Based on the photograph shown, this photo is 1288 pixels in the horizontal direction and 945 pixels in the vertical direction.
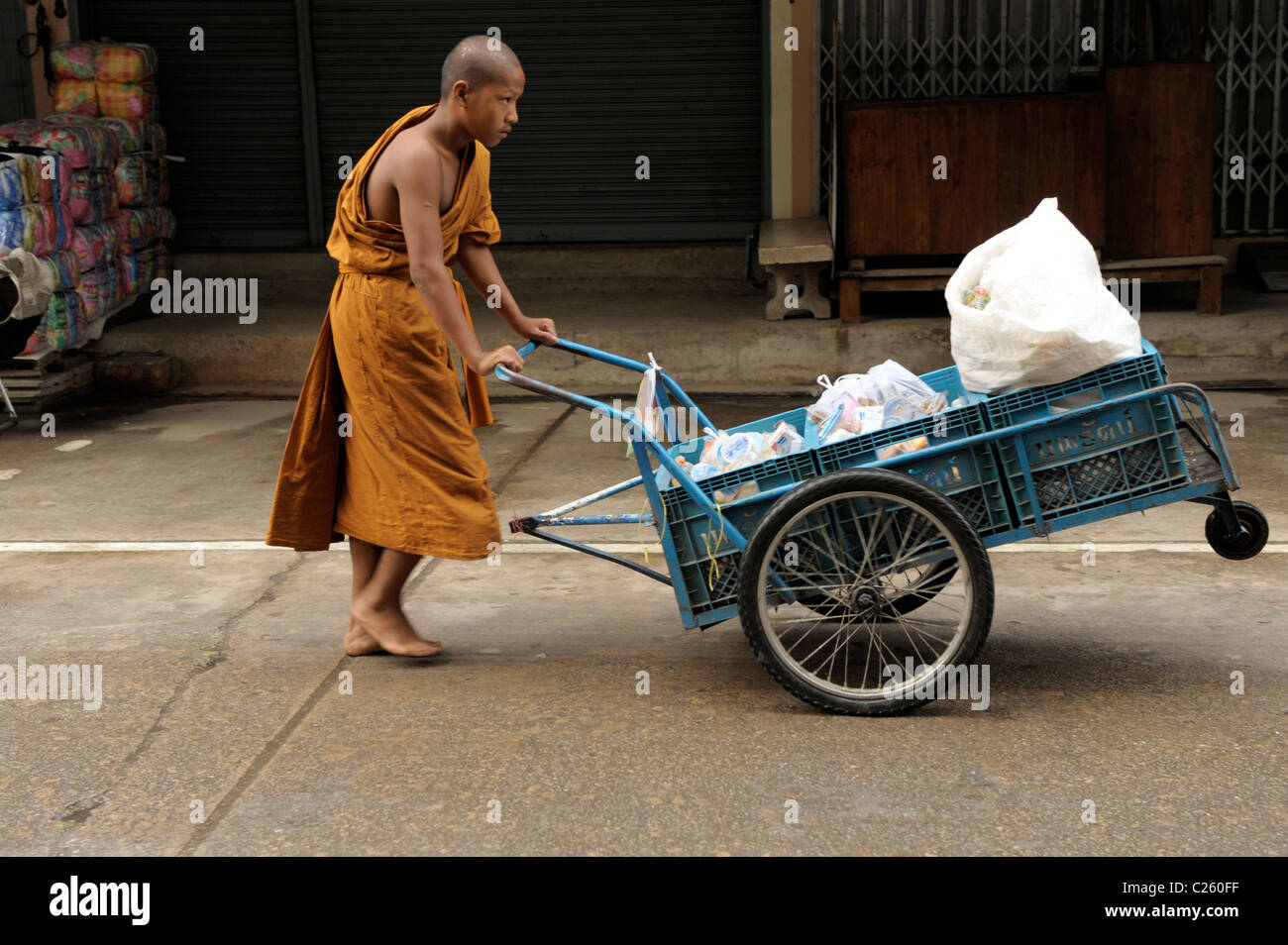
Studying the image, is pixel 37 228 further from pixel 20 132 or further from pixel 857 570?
pixel 857 570

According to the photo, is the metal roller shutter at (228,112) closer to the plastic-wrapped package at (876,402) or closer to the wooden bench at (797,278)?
the wooden bench at (797,278)

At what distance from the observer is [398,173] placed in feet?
13.0

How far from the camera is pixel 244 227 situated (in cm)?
1031

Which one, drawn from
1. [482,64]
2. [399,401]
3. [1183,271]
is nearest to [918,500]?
[399,401]

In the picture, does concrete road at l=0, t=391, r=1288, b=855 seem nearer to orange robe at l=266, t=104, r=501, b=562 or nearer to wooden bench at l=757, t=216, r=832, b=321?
orange robe at l=266, t=104, r=501, b=562

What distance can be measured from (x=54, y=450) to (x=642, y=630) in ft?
13.1

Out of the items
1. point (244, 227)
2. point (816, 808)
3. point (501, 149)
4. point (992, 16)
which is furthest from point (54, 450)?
point (992, 16)

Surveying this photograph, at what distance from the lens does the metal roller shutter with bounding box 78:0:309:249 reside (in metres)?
10.0

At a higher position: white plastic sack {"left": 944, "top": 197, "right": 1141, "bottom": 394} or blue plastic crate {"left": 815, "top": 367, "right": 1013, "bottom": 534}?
white plastic sack {"left": 944, "top": 197, "right": 1141, "bottom": 394}

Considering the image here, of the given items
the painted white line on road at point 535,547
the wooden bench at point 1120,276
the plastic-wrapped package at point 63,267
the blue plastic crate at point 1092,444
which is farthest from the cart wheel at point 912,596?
the plastic-wrapped package at point 63,267

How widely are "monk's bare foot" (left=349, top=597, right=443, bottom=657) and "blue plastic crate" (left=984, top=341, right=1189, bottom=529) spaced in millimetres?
1810

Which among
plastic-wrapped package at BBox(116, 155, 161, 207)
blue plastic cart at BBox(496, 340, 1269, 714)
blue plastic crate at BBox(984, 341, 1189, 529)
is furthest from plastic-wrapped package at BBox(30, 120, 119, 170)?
blue plastic crate at BBox(984, 341, 1189, 529)

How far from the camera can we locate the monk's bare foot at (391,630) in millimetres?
4344

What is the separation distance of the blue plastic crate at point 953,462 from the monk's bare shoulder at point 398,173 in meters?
1.32
